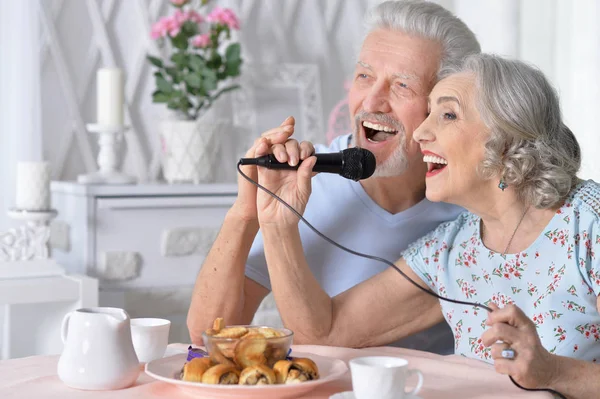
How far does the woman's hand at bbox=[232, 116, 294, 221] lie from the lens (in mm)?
1309

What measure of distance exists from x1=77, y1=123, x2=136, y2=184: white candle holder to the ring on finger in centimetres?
A: 139

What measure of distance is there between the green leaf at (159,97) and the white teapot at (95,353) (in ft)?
4.56

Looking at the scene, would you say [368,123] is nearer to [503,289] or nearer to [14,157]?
[503,289]

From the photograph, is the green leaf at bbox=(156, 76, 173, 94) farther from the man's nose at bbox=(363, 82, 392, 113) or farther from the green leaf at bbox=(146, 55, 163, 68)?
the man's nose at bbox=(363, 82, 392, 113)

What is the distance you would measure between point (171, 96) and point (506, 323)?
149 cm

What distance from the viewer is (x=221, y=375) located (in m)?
0.92

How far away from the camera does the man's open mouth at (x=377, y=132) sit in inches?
62.2

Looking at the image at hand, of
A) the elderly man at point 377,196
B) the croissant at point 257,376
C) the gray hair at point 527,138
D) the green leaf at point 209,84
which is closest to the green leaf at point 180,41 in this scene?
the green leaf at point 209,84

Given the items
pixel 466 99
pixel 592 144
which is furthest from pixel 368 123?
pixel 592 144

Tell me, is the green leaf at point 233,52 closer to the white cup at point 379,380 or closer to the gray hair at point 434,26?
the gray hair at point 434,26

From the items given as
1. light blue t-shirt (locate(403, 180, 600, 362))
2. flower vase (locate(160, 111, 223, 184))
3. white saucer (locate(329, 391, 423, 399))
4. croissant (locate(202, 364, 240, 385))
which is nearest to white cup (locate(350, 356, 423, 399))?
white saucer (locate(329, 391, 423, 399))

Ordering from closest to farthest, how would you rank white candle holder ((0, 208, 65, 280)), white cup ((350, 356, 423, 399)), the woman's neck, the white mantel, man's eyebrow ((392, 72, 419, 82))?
white cup ((350, 356, 423, 399)) → the woman's neck → man's eyebrow ((392, 72, 419, 82)) → white candle holder ((0, 208, 65, 280)) → the white mantel

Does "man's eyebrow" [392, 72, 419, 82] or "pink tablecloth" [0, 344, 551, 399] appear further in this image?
"man's eyebrow" [392, 72, 419, 82]

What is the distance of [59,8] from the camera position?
2.36 meters
